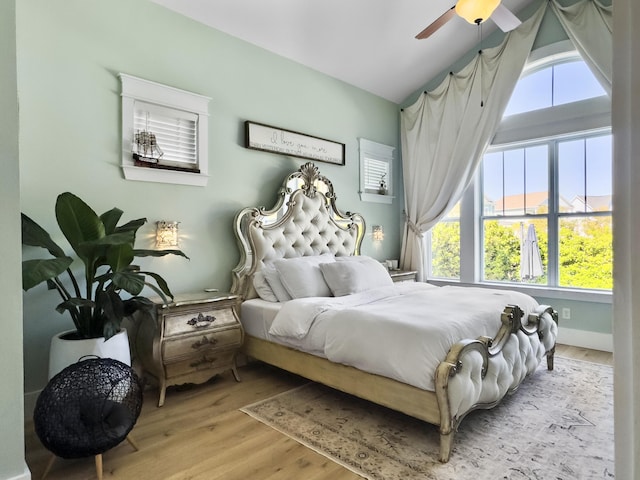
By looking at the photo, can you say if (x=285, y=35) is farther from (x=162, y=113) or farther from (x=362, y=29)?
(x=162, y=113)

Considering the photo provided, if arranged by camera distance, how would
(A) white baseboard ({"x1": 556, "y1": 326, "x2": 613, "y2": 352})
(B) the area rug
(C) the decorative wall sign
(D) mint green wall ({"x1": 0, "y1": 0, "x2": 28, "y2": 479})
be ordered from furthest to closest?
1. (A) white baseboard ({"x1": 556, "y1": 326, "x2": 613, "y2": 352})
2. (C) the decorative wall sign
3. (B) the area rug
4. (D) mint green wall ({"x1": 0, "y1": 0, "x2": 28, "y2": 479})

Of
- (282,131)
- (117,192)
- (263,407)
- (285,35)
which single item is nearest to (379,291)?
(263,407)

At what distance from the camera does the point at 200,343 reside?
2891 millimetres

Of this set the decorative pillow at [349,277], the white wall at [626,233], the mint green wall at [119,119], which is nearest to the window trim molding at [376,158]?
the mint green wall at [119,119]

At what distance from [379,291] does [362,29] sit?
2.83 m

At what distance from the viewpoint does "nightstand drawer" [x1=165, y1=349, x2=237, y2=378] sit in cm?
279

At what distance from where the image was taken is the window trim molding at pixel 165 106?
2998 millimetres

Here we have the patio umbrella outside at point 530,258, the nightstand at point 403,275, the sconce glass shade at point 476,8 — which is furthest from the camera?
the nightstand at point 403,275

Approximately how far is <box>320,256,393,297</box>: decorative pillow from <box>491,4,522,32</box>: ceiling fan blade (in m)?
2.38

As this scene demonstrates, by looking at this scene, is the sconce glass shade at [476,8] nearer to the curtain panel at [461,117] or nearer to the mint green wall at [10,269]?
the curtain panel at [461,117]

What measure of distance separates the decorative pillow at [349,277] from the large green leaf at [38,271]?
2.14 meters

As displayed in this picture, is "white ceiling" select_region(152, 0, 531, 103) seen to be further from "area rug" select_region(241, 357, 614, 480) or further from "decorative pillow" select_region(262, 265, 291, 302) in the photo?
"area rug" select_region(241, 357, 614, 480)

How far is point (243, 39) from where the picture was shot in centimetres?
376

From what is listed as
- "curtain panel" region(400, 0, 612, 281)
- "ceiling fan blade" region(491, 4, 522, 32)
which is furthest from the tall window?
"ceiling fan blade" region(491, 4, 522, 32)
